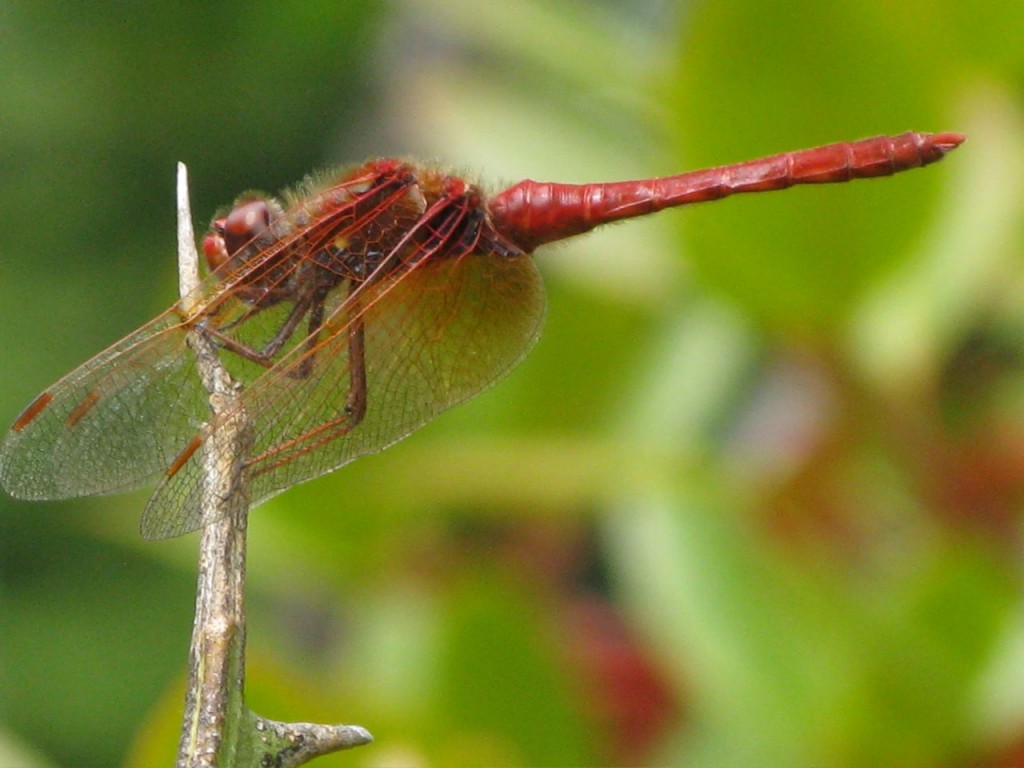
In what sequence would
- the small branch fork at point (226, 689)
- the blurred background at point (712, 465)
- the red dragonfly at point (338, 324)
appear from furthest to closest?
the blurred background at point (712, 465), the red dragonfly at point (338, 324), the small branch fork at point (226, 689)

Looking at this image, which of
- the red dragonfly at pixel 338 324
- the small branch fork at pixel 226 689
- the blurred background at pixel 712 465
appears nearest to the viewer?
the small branch fork at pixel 226 689

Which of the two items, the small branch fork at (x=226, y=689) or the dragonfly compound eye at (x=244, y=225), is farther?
the dragonfly compound eye at (x=244, y=225)

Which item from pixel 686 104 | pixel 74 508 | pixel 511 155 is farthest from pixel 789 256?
pixel 74 508

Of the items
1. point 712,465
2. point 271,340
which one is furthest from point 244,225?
point 712,465

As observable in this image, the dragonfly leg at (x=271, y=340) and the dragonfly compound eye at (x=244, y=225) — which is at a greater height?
the dragonfly compound eye at (x=244, y=225)

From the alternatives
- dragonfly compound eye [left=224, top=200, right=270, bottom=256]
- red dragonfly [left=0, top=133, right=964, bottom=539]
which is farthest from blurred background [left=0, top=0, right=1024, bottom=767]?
dragonfly compound eye [left=224, top=200, right=270, bottom=256]

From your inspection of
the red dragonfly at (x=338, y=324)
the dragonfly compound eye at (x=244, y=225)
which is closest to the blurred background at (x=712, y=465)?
the red dragonfly at (x=338, y=324)

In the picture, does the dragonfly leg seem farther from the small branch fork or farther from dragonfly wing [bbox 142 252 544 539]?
the small branch fork

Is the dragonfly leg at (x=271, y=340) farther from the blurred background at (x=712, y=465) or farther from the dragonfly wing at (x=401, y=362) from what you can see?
the blurred background at (x=712, y=465)

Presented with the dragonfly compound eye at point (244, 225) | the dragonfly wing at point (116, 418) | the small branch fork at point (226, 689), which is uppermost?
the dragonfly compound eye at point (244, 225)
